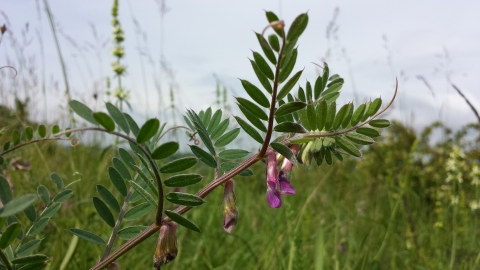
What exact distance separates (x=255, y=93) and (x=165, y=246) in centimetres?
21

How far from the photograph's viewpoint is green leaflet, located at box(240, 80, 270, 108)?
48 centimetres

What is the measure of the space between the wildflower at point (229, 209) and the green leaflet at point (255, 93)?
11 cm

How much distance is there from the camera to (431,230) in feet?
7.00

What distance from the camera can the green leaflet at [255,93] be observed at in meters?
0.48

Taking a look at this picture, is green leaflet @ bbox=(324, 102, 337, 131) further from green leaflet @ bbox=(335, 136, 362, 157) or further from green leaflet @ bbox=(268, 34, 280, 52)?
green leaflet @ bbox=(268, 34, 280, 52)

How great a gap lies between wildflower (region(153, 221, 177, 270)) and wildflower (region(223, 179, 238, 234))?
7cm

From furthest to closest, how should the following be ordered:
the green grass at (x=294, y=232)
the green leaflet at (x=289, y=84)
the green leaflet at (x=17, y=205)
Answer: the green grass at (x=294, y=232)
the green leaflet at (x=289, y=84)
the green leaflet at (x=17, y=205)

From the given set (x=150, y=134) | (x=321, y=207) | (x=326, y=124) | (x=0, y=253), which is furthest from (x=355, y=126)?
(x=321, y=207)

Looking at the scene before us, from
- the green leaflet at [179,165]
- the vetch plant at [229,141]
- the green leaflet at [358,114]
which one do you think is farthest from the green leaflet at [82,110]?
the green leaflet at [358,114]

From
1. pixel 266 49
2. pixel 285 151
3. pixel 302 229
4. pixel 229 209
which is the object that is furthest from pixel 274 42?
pixel 302 229

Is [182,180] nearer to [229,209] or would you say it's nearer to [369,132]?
[229,209]

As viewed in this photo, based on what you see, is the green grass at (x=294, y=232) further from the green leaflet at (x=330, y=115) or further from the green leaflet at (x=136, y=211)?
the green leaflet at (x=330, y=115)

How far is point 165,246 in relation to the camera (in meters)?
0.49

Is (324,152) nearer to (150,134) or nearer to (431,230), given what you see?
(150,134)
